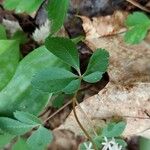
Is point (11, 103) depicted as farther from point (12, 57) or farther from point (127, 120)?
point (127, 120)

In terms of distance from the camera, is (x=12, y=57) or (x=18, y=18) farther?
(x=18, y=18)

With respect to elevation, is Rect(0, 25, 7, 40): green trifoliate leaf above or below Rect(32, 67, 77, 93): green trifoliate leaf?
above

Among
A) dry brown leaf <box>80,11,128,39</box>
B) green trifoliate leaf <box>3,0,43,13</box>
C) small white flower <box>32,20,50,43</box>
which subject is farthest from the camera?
small white flower <box>32,20,50,43</box>

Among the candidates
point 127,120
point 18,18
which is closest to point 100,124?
point 127,120

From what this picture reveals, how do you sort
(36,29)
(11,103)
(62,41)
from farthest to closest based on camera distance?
(36,29), (11,103), (62,41)

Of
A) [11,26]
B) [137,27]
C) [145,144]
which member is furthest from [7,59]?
[145,144]

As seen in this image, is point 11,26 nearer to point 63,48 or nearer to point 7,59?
point 7,59

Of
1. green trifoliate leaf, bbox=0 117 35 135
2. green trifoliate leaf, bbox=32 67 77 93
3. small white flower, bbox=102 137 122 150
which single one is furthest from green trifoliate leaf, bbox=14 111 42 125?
small white flower, bbox=102 137 122 150

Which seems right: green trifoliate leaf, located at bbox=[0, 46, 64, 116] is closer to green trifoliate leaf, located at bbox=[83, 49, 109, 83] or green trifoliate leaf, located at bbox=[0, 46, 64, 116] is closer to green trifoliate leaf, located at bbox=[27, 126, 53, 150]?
green trifoliate leaf, located at bbox=[27, 126, 53, 150]
